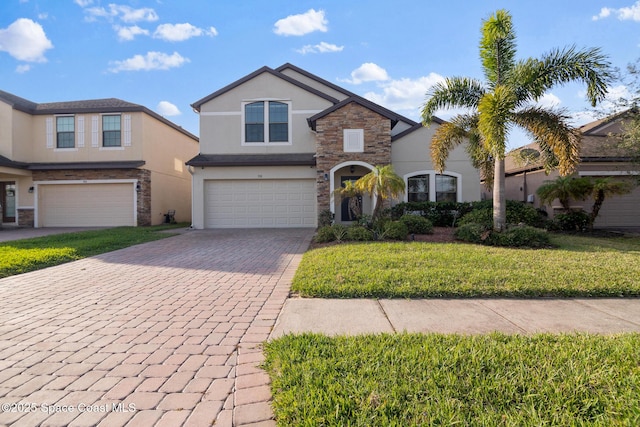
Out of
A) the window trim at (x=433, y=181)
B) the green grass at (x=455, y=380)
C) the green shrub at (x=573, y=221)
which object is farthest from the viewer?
the window trim at (x=433, y=181)

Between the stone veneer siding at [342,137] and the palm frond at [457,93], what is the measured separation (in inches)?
142

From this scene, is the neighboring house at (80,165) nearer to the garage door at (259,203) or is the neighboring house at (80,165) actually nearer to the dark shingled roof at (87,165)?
the dark shingled roof at (87,165)

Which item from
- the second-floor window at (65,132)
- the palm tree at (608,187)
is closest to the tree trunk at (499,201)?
the palm tree at (608,187)

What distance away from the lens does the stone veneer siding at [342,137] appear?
1358 cm

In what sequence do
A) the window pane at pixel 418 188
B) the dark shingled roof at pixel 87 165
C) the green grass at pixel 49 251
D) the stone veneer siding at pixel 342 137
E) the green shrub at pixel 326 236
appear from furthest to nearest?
the dark shingled roof at pixel 87 165 < the window pane at pixel 418 188 < the stone veneer siding at pixel 342 137 < the green shrub at pixel 326 236 < the green grass at pixel 49 251

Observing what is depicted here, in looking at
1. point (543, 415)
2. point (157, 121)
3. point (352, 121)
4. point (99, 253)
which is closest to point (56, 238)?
point (99, 253)

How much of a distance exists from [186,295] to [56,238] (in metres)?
9.50

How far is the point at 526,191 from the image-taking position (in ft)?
56.0

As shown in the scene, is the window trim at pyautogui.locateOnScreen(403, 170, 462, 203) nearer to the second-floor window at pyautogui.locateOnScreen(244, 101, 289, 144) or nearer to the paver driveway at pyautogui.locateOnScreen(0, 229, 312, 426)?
the second-floor window at pyautogui.locateOnScreen(244, 101, 289, 144)

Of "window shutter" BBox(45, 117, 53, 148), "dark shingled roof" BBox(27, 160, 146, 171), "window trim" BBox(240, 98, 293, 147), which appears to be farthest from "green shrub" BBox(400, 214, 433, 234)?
"window shutter" BBox(45, 117, 53, 148)

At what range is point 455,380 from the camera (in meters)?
2.45

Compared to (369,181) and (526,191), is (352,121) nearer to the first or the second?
(369,181)

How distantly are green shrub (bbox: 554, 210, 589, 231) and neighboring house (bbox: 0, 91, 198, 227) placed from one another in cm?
1905

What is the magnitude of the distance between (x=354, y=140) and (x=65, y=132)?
15.3 meters
